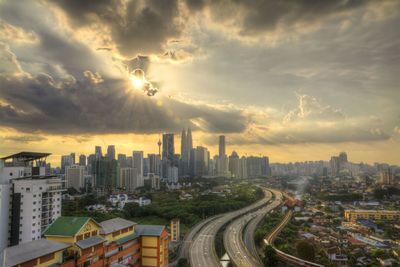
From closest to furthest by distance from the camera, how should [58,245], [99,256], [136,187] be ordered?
[58,245] < [99,256] < [136,187]

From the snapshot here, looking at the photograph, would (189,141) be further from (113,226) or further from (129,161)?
(113,226)

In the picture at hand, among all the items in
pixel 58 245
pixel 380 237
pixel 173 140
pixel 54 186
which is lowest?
pixel 380 237

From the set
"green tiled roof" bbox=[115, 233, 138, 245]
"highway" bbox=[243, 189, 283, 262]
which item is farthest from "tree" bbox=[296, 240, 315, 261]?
"green tiled roof" bbox=[115, 233, 138, 245]

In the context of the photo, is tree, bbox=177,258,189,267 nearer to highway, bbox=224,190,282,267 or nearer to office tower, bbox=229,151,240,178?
highway, bbox=224,190,282,267

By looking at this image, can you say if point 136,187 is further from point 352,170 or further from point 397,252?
point 352,170

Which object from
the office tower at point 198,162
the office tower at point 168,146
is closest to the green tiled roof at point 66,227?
the office tower at point 168,146

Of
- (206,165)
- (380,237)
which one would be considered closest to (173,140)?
(206,165)

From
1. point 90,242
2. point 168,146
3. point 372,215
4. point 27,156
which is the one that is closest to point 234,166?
point 168,146
